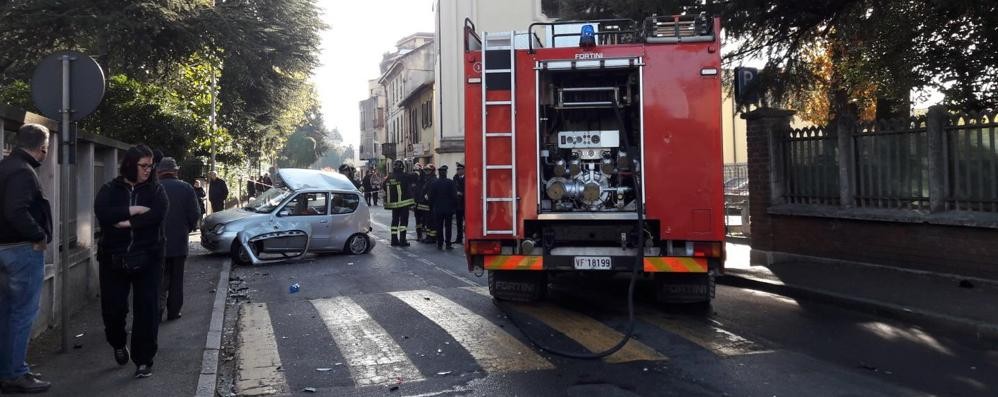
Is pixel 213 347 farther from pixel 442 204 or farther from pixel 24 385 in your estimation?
pixel 442 204

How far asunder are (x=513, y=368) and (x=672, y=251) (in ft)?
8.24

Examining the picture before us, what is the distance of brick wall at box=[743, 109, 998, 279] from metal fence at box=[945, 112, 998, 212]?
34 cm

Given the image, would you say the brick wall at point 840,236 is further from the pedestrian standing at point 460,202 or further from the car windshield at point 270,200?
the car windshield at point 270,200

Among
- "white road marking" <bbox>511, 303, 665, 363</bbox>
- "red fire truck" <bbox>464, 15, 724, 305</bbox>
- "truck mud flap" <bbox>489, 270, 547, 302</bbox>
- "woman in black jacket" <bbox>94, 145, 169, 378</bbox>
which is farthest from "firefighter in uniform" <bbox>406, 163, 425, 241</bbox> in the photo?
"woman in black jacket" <bbox>94, 145, 169, 378</bbox>

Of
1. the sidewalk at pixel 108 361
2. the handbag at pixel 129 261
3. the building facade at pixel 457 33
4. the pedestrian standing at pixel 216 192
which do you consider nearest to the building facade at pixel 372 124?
the building facade at pixel 457 33

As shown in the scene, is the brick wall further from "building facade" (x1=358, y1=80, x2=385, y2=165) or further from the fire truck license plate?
"building facade" (x1=358, y1=80, x2=385, y2=165)

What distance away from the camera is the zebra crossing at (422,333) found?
585 centimetres

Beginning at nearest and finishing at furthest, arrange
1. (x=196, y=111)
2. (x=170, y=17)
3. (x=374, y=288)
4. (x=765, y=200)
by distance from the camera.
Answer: (x=374, y=288) → (x=765, y=200) → (x=170, y=17) → (x=196, y=111)

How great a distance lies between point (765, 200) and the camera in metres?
11.8

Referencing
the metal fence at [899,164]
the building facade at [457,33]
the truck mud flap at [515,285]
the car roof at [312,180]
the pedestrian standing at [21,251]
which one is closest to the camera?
the pedestrian standing at [21,251]

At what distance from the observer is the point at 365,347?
21.8ft

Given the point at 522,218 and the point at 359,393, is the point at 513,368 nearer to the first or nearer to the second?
the point at 359,393

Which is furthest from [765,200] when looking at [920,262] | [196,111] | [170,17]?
[196,111]

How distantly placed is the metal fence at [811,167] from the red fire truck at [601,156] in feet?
12.8
